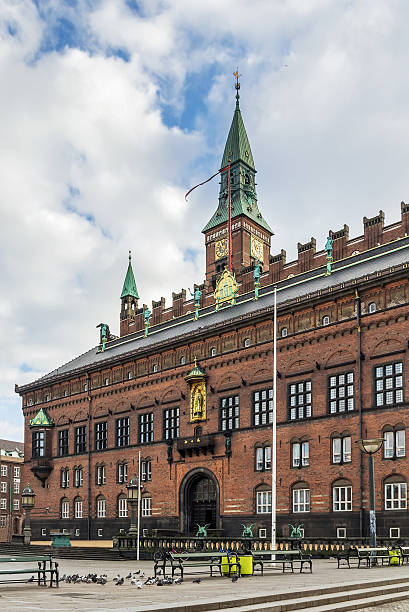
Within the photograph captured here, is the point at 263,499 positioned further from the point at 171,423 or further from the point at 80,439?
the point at 80,439

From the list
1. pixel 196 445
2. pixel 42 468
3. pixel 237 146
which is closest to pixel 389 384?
pixel 196 445

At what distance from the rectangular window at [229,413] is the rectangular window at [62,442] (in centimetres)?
2163

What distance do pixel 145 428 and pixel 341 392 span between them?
2029 centimetres

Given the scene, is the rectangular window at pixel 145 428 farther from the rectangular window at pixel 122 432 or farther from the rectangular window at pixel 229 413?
the rectangular window at pixel 229 413

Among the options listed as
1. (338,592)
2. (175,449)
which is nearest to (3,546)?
(175,449)

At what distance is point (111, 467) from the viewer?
205 feet

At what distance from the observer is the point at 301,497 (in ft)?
152

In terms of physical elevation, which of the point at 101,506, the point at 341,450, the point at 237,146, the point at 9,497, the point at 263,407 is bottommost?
the point at 9,497

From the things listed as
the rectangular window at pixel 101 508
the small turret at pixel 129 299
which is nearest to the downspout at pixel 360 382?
the rectangular window at pixel 101 508

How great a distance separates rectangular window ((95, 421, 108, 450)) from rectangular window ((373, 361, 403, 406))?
28513 mm

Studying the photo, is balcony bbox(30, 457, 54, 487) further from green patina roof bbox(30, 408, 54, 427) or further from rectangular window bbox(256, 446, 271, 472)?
rectangular window bbox(256, 446, 271, 472)

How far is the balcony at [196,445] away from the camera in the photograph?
5253 centimetres

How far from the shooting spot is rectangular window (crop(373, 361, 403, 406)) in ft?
137

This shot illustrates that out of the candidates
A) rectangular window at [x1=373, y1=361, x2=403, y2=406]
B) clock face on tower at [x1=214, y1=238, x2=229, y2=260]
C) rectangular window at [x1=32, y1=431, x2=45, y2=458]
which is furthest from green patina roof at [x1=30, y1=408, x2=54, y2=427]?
rectangular window at [x1=373, y1=361, x2=403, y2=406]
